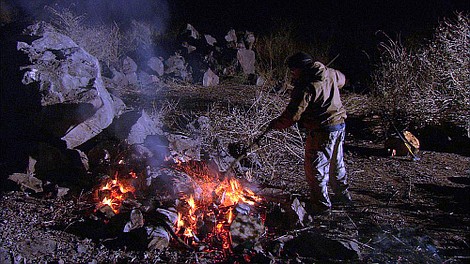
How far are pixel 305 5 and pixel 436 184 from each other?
40.4 ft

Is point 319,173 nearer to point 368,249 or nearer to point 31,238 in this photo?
point 368,249

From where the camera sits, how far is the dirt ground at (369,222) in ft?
15.1

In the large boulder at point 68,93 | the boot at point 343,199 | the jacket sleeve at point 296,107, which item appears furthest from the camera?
the large boulder at point 68,93

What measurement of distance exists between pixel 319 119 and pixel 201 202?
5.83 feet

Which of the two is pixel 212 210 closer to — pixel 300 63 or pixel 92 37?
pixel 300 63

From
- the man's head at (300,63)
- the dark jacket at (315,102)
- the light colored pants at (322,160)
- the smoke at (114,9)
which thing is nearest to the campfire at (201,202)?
the light colored pants at (322,160)

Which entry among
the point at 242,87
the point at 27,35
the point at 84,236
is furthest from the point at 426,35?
the point at 84,236

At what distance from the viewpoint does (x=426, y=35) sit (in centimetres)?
1234

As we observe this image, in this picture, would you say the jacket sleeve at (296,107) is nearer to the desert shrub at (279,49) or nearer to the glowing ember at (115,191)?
the glowing ember at (115,191)

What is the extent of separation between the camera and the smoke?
1520 cm

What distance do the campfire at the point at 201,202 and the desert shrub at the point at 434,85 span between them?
15.0ft

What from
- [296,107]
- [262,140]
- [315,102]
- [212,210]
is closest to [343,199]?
[315,102]

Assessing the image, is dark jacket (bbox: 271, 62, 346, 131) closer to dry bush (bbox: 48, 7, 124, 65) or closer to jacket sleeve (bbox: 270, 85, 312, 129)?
jacket sleeve (bbox: 270, 85, 312, 129)

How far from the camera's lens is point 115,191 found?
5.70 metres
